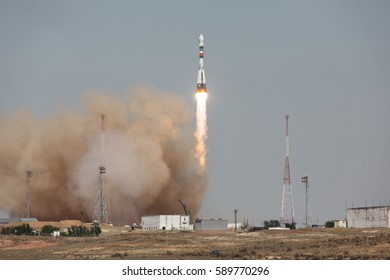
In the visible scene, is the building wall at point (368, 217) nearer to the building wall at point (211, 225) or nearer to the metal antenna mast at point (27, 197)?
the building wall at point (211, 225)

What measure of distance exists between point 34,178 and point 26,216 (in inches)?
367

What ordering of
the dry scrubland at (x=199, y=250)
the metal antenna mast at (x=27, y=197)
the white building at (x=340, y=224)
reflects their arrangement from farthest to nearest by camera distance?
the white building at (x=340, y=224)
the metal antenna mast at (x=27, y=197)
the dry scrubland at (x=199, y=250)

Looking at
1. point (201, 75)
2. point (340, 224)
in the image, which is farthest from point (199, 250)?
point (340, 224)

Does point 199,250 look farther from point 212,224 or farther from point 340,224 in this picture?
point 340,224

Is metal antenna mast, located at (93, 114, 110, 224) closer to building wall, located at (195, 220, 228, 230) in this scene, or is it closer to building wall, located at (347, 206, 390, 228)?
building wall, located at (195, 220, 228, 230)

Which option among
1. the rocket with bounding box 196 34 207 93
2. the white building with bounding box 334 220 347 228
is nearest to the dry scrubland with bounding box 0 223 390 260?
the rocket with bounding box 196 34 207 93

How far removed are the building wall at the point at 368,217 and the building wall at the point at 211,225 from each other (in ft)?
87.3

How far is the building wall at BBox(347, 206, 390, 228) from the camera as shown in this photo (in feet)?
446

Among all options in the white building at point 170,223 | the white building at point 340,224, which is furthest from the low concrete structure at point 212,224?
the white building at point 340,224

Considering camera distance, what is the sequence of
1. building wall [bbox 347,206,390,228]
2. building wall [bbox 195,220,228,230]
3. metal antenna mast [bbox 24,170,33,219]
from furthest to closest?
metal antenna mast [bbox 24,170,33,219] → building wall [bbox 195,220,228,230] → building wall [bbox 347,206,390,228]

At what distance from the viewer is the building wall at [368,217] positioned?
136 metres

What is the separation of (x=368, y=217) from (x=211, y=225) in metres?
32.9

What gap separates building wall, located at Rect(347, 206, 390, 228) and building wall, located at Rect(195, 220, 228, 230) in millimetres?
26599
